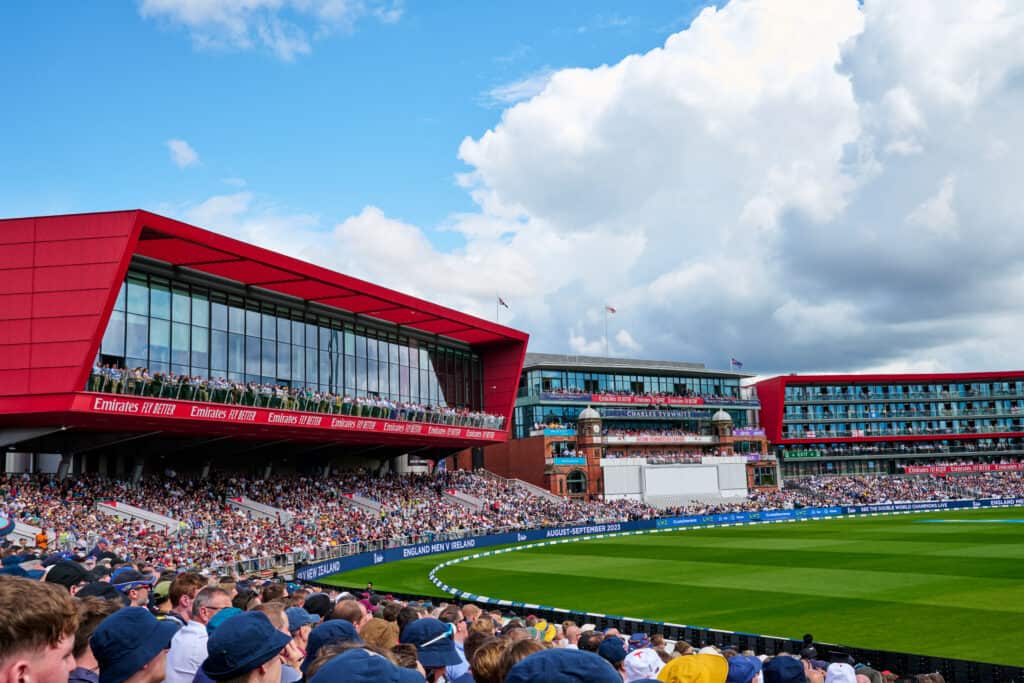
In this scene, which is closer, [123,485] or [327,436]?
[123,485]

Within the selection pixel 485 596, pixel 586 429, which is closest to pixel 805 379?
pixel 586 429

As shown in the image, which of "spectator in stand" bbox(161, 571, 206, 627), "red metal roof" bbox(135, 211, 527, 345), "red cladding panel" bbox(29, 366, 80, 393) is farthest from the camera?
"red metal roof" bbox(135, 211, 527, 345)

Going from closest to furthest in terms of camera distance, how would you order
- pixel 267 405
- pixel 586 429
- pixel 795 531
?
pixel 267 405 < pixel 795 531 < pixel 586 429

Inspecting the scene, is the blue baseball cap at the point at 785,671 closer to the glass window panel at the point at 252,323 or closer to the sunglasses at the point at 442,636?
the sunglasses at the point at 442,636

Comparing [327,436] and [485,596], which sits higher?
[327,436]

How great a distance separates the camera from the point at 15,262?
35.1 m

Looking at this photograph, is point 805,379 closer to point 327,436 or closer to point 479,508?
point 479,508

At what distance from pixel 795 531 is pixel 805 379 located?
191 ft

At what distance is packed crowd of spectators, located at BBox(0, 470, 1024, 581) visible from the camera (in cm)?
3222

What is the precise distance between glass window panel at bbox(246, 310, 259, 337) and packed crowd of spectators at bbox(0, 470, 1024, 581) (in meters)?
7.96

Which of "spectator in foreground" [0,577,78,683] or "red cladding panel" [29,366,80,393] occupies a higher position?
"red cladding panel" [29,366,80,393]

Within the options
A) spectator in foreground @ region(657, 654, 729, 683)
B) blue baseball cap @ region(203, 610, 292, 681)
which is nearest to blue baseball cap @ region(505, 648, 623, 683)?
blue baseball cap @ region(203, 610, 292, 681)

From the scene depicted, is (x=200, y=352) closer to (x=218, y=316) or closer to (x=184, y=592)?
(x=218, y=316)

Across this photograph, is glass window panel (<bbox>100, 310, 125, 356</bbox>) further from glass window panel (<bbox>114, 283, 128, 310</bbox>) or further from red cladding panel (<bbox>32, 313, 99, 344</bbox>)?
red cladding panel (<bbox>32, 313, 99, 344</bbox>)
